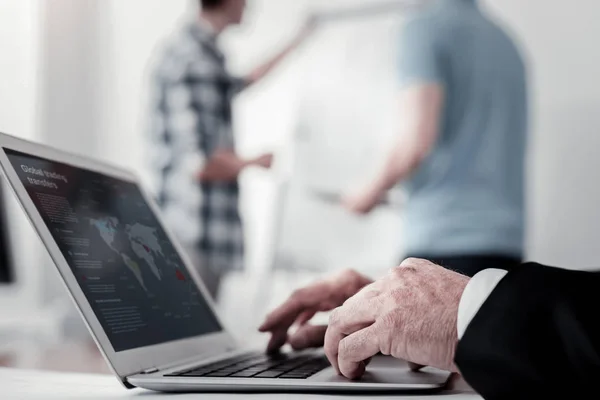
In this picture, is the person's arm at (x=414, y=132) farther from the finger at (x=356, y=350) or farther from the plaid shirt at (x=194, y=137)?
the finger at (x=356, y=350)

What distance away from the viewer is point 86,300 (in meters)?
0.65

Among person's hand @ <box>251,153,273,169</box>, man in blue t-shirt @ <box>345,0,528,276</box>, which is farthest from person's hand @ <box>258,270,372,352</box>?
person's hand @ <box>251,153,273,169</box>

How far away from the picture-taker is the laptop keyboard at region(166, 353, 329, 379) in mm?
645

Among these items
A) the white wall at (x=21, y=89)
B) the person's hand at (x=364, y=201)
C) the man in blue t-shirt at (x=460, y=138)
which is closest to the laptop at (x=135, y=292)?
the man in blue t-shirt at (x=460, y=138)

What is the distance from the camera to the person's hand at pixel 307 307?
88 centimetres

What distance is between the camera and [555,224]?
276cm

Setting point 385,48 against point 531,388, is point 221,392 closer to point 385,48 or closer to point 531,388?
point 531,388

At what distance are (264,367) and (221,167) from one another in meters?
1.56

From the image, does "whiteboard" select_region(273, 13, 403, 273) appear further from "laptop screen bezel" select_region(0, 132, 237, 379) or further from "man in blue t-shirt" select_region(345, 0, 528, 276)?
"laptop screen bezel" select_region(0, 132, 237, 379)

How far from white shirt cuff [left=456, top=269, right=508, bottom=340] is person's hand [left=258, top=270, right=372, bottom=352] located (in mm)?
314

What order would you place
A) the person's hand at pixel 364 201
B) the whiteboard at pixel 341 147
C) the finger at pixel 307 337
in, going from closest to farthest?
the finger at pixel 307 337, the person's hand at pixel 364 201, the whiteboard at pixel 341 147

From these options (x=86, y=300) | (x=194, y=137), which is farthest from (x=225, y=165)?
(x=86, y=300)

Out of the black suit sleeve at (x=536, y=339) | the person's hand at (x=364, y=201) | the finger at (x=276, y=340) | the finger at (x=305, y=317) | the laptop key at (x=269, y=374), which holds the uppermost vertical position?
the black suit sleeve at (x=536, y=339)

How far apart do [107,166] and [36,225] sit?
0.86ft
